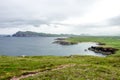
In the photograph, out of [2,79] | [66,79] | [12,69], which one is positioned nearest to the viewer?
[66,79]

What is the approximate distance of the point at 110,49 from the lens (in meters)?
194

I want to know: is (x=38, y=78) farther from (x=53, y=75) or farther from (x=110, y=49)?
(x=110, y=49)

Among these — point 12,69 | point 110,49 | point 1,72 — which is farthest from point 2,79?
point 110,49

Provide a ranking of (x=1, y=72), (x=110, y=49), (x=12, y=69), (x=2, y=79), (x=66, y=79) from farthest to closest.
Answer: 1. (x=110, y=49)
2. (x=12, y=69)
3. (x=1, y=72)
4. (x=2, y=79)
5. (x=66, y=79)

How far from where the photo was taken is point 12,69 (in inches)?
1866

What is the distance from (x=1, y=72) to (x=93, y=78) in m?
24.4

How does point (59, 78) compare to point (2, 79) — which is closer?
point (59, 78)

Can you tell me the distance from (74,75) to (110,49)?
172480mm

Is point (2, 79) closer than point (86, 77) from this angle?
No

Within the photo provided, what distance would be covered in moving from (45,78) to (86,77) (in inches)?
201

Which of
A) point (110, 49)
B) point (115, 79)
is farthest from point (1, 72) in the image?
point (110, 49)

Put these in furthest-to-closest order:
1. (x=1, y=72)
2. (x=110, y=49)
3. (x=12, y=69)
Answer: (x=110, y=49)
(x=12, y=69)
(x=1, y=72)

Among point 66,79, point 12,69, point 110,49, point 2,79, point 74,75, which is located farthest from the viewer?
point 110,49

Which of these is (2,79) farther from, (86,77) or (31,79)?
(86,77)
